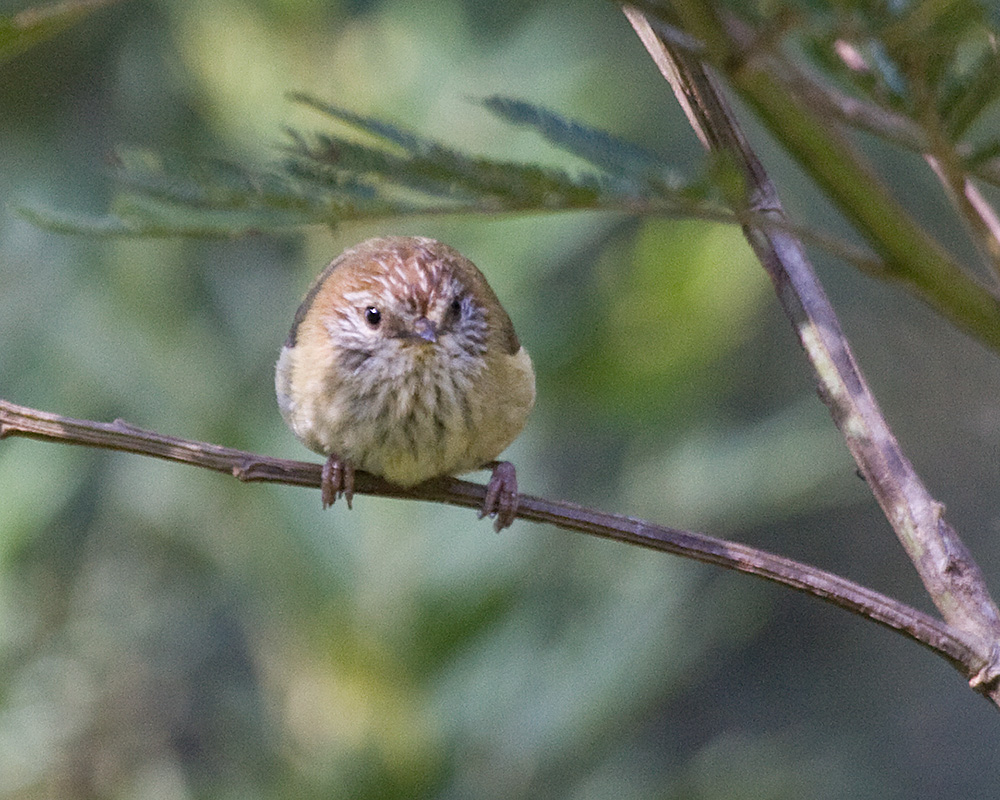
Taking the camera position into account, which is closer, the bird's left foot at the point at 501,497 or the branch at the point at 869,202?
the branch at the point at 869,202

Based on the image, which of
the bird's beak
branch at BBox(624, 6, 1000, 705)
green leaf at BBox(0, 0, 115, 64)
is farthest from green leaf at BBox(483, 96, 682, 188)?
the bird's beak

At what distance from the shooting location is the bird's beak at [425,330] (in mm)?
2982

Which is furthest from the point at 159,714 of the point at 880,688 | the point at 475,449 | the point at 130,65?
the point at 880,688

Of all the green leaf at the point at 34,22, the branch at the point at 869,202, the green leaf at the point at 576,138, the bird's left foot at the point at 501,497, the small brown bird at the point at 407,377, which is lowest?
the branch at the point at 869,202

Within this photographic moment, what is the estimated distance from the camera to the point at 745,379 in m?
6.37

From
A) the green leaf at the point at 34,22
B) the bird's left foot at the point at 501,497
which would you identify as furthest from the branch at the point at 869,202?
the bird's left foot at the point at 501,497

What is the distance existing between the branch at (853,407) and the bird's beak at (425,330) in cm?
120

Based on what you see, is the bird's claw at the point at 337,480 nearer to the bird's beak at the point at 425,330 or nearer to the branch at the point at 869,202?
the bird's beak at the point at 425,330

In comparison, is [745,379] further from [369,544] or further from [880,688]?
[369,544]

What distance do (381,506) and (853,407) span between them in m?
2.43

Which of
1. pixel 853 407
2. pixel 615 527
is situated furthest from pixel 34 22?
pixel 615 527

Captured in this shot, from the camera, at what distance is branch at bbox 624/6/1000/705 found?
170 centimetres

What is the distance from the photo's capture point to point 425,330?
9.91ft

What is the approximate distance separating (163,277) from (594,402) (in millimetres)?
1747
